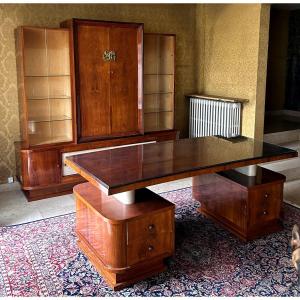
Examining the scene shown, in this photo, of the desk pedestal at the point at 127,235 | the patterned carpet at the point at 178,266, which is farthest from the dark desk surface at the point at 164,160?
the patterned carpet at the point at 178,266

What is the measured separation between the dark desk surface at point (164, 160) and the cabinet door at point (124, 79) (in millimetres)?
1219

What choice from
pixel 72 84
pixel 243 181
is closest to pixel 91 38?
pixel 72 84

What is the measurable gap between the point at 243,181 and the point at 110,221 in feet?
4.32

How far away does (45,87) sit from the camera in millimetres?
4391

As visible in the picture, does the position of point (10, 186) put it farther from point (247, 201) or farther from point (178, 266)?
point (247, 201)

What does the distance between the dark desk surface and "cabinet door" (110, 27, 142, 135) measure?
122 cm

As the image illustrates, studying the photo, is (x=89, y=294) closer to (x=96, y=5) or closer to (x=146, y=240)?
(x=146, y=240)

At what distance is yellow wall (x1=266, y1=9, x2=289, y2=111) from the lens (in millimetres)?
7352

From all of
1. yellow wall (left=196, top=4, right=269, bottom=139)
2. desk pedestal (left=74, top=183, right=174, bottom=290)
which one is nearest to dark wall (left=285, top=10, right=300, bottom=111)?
yellow wall (left=196, top=4, right=269, bottom=139)

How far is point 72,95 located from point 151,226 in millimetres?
2176

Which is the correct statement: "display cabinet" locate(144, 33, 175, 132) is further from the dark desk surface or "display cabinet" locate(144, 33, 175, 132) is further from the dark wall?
the dark wall

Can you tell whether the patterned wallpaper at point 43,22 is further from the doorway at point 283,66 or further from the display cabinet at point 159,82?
the doorway at point 283,66

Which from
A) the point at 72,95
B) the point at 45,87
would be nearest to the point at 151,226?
the point at 72,95

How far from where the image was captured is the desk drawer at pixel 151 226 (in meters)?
2.58
